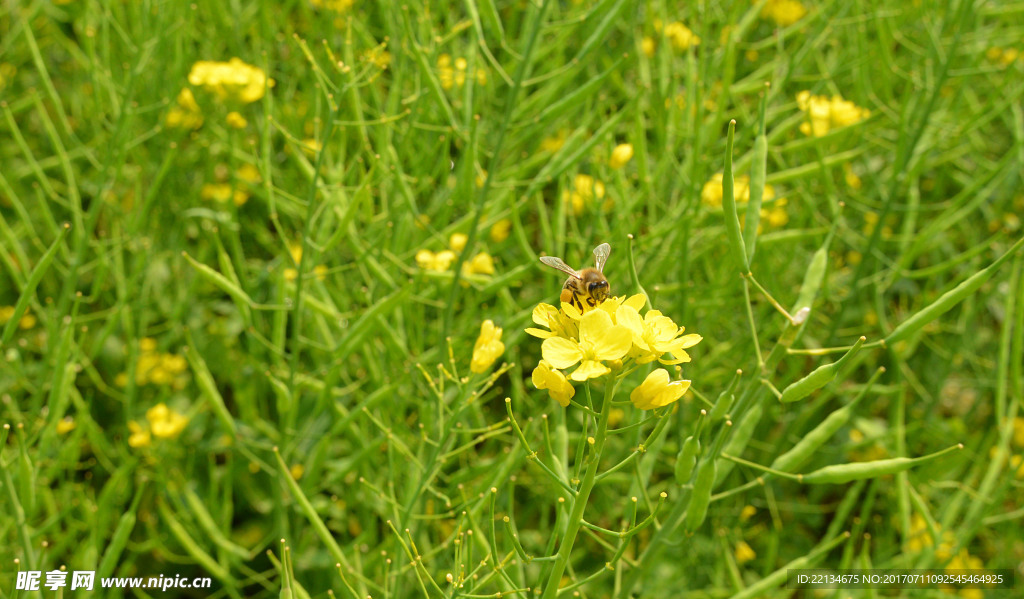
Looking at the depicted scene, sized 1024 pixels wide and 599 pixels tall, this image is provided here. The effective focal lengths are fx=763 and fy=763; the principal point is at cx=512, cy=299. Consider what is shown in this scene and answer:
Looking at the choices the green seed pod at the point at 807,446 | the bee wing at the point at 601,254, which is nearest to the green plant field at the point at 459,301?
the green seed pod at the point at 807,446

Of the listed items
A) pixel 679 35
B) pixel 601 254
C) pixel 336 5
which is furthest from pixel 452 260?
pixel 679 35

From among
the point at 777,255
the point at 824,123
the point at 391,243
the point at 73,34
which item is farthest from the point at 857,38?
the point at 73,34

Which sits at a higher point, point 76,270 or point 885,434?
point 76,270

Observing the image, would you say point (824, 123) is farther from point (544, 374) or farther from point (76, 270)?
point (76, 270)

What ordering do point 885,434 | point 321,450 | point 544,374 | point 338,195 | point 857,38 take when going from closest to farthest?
point 544,374, point 321,450, point 338,195, point 885,434, point 857,38

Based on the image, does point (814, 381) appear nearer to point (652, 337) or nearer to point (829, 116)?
point (652, 337)

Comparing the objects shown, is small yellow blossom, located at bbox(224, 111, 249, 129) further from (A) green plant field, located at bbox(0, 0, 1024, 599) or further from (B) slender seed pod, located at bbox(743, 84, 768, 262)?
(B) slender seed pod, located at bbox(743, 84, 768, 262)

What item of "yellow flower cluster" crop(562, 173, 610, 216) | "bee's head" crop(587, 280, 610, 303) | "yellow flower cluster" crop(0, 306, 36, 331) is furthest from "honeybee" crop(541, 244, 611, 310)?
"yellow flower cluster" crop(0, 306, 36, 331)
